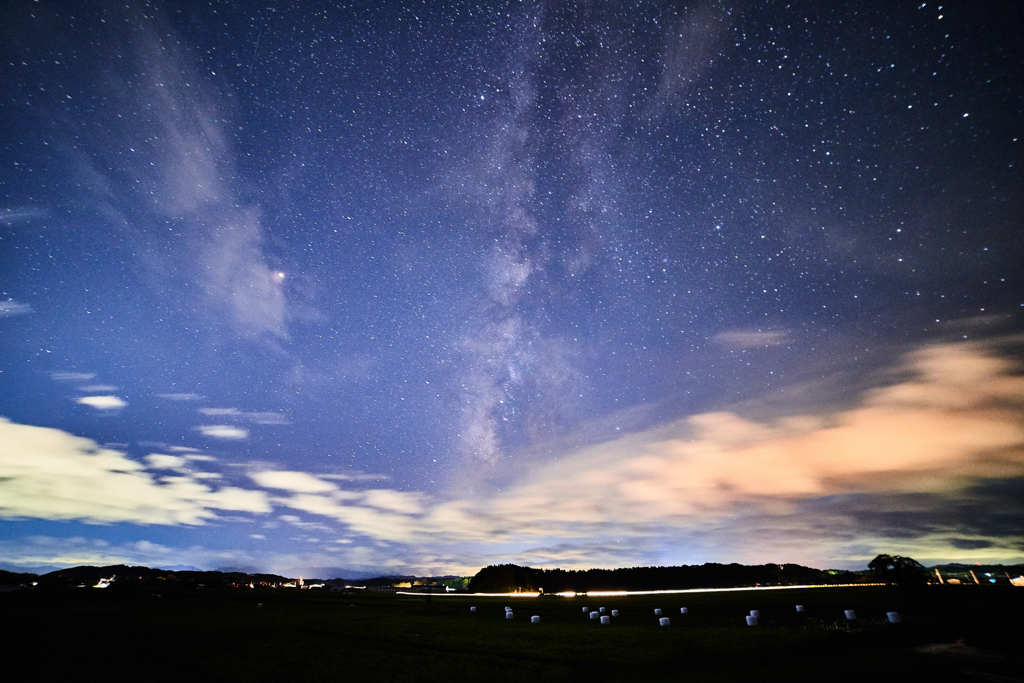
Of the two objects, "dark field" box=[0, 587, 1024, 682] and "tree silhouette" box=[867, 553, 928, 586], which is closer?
"dark field" box=[0, 587, 1024, 682]

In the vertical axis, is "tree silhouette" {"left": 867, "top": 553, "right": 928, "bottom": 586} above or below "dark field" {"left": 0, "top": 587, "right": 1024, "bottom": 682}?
above

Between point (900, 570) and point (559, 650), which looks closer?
point (559, 650)

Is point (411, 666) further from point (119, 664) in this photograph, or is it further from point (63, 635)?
point (63, 635)

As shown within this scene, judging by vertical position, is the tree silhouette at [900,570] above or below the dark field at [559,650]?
above

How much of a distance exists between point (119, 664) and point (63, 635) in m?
19.3

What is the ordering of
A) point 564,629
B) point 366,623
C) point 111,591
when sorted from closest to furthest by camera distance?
point 564,629 → point 366,623 → point 111,591

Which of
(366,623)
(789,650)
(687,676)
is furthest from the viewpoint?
(366,623)

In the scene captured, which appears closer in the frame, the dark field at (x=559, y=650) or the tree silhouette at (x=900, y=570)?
the dark field at (x=559, y=650)

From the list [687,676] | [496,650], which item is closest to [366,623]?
[496,650]

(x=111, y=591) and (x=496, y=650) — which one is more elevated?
(x=111, y=591)

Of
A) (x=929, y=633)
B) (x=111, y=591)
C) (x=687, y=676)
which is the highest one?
(x=111, y=591)

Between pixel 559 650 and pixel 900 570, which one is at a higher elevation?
pixel 900 570

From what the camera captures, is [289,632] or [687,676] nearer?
[687,676]

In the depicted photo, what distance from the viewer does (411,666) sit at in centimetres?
2533
